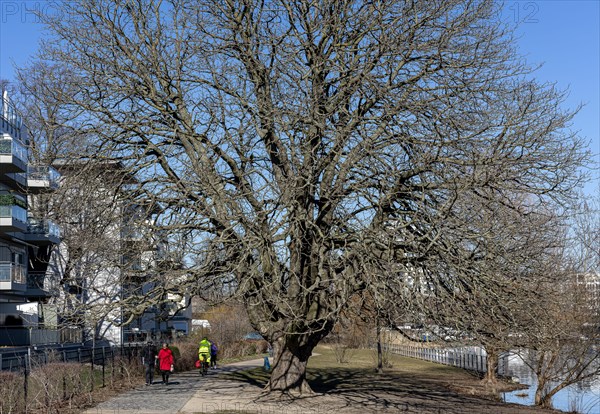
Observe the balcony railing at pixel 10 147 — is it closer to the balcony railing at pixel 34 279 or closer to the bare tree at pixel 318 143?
the balcony railing at pixel 34 279

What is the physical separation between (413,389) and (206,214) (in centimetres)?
1271

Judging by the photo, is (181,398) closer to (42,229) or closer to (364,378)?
(364,378)

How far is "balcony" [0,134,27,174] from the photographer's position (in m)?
45.8

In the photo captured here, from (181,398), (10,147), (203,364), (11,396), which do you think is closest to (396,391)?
(181,398)

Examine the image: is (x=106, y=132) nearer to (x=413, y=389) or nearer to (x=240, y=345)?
(x=413, y=389)

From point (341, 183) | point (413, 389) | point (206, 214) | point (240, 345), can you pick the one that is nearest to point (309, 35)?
point (341, 183)

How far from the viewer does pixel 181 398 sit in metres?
22.6

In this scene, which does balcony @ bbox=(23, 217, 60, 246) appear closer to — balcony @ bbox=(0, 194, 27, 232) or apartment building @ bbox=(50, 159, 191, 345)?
balcony @ bbox=(0, 194, 27, 232)

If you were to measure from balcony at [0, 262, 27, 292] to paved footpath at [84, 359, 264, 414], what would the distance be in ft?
67.6

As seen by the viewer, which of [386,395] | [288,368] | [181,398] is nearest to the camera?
[288,368]

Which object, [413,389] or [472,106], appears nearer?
[472,106]

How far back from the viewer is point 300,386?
22562 millimetres

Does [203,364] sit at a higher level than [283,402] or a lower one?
higher

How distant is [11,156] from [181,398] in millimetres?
27841
